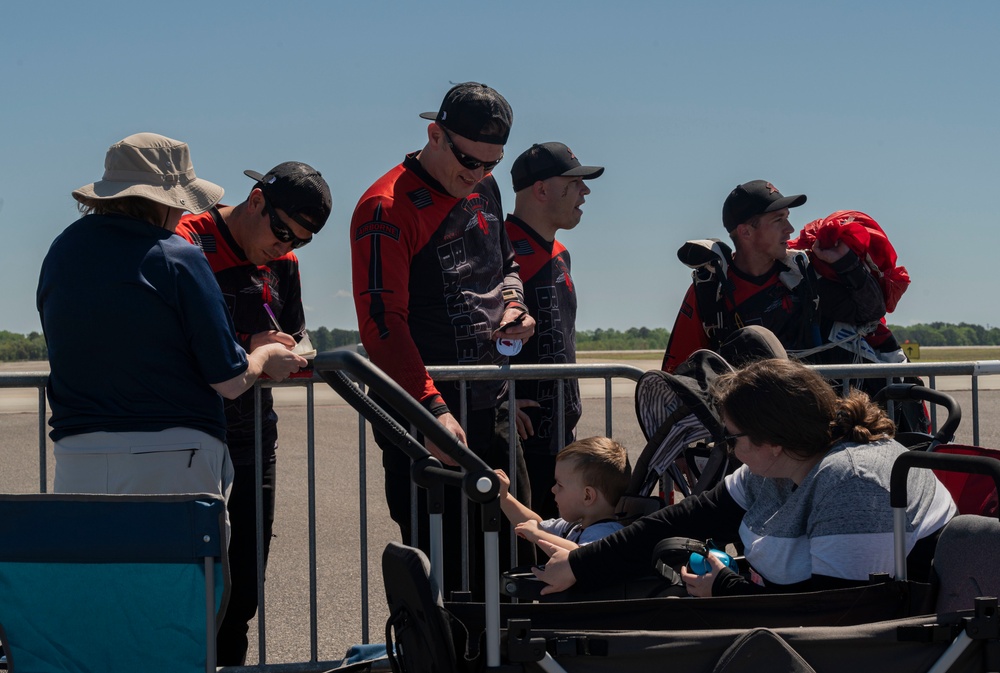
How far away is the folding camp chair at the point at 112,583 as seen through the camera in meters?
3.17

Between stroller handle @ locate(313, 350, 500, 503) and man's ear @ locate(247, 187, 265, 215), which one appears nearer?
stroller handle @ locate(313, 350, 500, 503)

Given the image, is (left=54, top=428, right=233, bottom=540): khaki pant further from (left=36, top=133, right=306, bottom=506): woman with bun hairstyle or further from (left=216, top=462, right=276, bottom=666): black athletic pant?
(left=216, top=462, right=276, bottom=666): black athletic pant

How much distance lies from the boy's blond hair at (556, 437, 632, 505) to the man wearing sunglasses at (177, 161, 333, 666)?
1099 mm

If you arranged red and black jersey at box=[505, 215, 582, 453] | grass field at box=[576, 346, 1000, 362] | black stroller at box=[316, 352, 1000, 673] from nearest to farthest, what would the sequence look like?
black stroller at box=[316, 352, 1000, 673]
red and black jersey at box=[505, 215, 582, 453]
grass field at box=[576, 346, 1000, 362]

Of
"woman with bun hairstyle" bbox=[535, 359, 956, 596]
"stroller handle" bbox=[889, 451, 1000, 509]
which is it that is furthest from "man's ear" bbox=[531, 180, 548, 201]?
"stroller handle" bbox=[889, 451, 1000, 509]

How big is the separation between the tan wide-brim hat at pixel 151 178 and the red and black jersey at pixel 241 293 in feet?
1.78

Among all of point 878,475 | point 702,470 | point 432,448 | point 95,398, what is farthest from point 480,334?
point 878,475

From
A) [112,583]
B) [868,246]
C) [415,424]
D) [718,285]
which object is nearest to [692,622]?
[415,424]

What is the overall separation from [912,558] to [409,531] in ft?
6.54

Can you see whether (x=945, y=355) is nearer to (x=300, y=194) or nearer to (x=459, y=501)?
(x=459, y=501)

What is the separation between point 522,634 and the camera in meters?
2.72

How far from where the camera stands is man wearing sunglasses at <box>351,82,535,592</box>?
421 cm

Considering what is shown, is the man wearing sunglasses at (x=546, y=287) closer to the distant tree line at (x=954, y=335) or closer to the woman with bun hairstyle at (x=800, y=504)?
the woman with bun hairstyle at (x=800, y=504)

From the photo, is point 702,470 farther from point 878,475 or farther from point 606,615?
point 606,615
